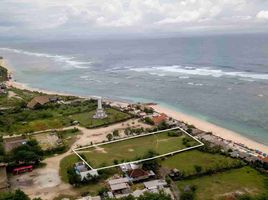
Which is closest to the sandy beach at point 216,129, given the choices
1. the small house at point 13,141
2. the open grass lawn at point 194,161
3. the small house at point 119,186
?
the open grass lawn at point 194,161

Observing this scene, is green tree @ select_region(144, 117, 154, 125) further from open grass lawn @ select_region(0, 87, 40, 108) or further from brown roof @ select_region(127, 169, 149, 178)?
open grass lawn @ select_region(0, 87, 40, 108)

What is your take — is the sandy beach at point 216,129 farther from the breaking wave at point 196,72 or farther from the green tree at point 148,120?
the breaking wave at point 196,72

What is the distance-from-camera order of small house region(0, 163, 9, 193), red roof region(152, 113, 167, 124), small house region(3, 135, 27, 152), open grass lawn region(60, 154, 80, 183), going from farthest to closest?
red roof region(152, 113, 167, 124)
small house region(3, 135, 27, 152)
open grass lawn region(60, 154, 80, 183)
small house region(0, 163, 9, 193)

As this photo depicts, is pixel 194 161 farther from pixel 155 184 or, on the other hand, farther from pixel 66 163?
pixel 66 163

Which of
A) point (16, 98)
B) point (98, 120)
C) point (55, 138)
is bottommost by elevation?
point (55, 138)

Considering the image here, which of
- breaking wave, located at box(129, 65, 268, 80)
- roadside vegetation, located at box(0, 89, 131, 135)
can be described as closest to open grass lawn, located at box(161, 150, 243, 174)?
roadside vegetation, located at box(0, 89, 131, 135)

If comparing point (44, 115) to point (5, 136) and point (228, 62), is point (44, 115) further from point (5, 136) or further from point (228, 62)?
point (228, 62)

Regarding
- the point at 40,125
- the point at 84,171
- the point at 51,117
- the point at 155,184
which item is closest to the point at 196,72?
the point at 51,117
